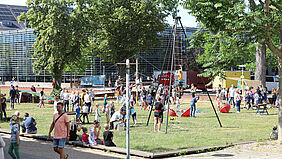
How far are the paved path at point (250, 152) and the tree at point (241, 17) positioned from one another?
117 centimetres

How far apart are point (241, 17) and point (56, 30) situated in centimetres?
2772

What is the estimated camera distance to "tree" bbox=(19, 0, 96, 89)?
37.5 m

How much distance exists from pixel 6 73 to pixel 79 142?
73161 mm

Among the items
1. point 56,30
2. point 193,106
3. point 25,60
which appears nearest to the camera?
point 193,106


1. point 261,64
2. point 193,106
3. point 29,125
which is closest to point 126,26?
point 261,64

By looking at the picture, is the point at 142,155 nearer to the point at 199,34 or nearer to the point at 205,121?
the point at 199,34

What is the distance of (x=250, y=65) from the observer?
42.5 metres

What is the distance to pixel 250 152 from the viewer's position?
475 inches

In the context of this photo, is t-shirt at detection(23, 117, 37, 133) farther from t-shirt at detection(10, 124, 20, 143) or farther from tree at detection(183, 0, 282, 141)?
tree at detection(183, 0, 282, 141)

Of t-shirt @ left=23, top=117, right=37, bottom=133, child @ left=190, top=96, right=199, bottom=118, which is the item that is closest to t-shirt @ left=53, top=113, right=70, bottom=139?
t-shirt @ left=23, top=117, right=37, bottom=133

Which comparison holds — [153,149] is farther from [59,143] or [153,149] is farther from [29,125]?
[29,125]

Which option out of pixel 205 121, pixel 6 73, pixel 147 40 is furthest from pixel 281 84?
pixel 6 73

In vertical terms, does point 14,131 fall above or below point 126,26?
below

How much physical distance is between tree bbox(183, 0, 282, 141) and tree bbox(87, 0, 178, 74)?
1251 inches
